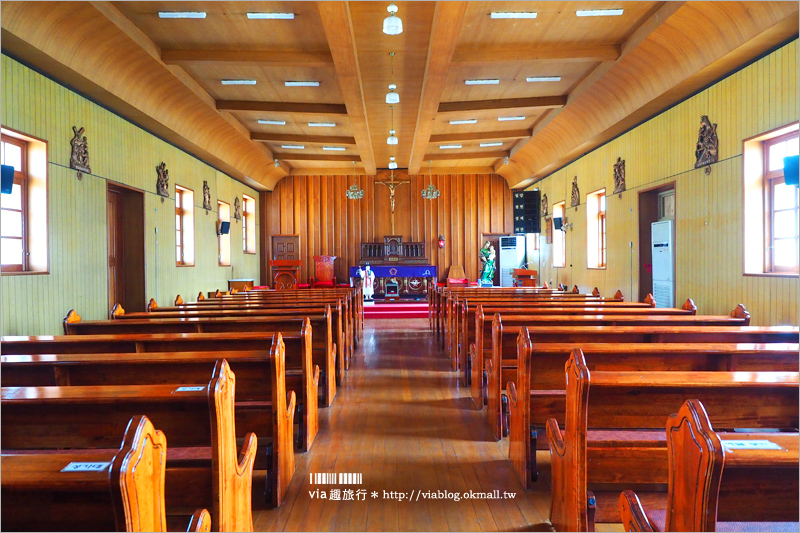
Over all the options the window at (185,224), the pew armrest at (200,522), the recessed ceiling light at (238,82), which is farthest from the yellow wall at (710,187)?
the window at (185,224)

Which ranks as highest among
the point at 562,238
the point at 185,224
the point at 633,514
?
the point at 185,224

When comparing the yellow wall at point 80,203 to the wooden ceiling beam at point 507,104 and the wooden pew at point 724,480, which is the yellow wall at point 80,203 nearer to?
the wooden ceiling beam at point 507,104

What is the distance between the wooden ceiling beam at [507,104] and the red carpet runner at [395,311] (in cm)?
452

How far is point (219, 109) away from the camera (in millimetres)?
9523

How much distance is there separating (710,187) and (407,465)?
5789mm

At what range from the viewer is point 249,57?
701cm

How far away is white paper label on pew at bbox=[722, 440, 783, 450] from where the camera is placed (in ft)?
4.12

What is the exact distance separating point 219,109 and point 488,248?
8.51 m

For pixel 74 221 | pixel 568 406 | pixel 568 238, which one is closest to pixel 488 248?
pixel 568 238

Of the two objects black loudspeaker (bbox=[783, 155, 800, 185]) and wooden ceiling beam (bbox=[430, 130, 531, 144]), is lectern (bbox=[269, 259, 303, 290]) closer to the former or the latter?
wooden ceiling beam (bbox=[430, 130, 531, 144])

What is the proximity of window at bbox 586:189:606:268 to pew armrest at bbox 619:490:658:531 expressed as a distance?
9805 mm

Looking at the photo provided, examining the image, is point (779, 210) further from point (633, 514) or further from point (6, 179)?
point (6, 179)

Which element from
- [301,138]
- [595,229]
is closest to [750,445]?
[595,229]

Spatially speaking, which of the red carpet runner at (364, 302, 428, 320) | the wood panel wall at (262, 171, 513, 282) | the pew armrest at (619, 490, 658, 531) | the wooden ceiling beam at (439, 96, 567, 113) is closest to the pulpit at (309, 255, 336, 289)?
the wood panel wall at (262, 171, 513, 282)
